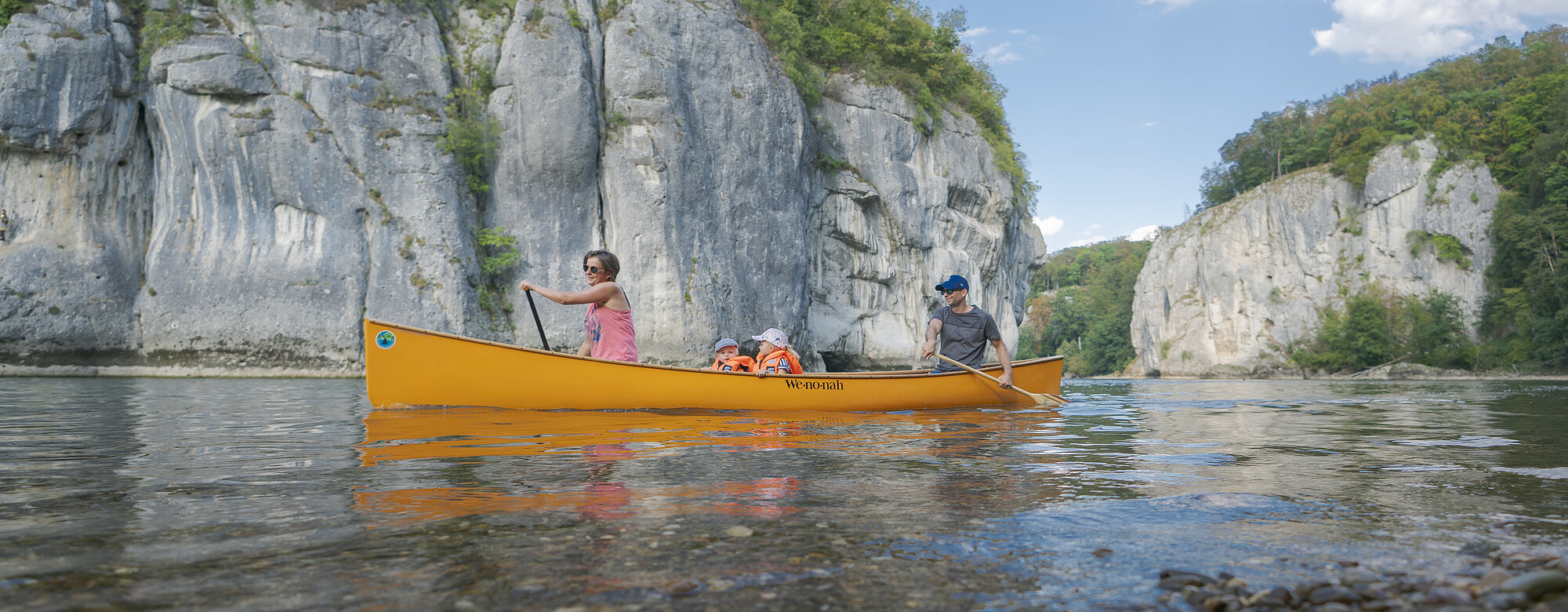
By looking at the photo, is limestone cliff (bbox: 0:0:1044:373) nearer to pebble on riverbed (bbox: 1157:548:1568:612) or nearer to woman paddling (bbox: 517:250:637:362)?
woman paddling (bbox: 517:250:637:362)

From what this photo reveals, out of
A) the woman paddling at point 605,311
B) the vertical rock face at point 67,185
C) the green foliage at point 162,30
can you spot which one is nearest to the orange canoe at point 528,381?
the woman paddling at point 605,311

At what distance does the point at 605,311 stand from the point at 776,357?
184 cm

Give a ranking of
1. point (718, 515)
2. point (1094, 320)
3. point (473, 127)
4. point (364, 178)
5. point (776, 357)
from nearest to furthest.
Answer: point (718, 515) → point (776, 357) → point (364, 178) → point (473, 127) → point (1094, 320)

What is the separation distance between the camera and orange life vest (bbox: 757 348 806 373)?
26.8ft

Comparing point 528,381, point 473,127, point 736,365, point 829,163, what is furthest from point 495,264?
point 528,381

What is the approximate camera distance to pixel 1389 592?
1683 millimetres

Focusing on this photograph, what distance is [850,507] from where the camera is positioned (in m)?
2.74

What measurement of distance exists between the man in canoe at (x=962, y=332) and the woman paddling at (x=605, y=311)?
10.9ft

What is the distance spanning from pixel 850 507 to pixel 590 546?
3.16 feet

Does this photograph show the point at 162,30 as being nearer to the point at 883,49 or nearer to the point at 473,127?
the point at 473,127

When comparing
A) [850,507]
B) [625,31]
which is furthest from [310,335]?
[850,507]

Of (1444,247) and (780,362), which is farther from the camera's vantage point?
(1444,247)

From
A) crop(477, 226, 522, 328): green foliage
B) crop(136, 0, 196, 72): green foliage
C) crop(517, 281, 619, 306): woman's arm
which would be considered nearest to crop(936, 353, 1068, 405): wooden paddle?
crop(517, 281, 619, 306): woman's arm

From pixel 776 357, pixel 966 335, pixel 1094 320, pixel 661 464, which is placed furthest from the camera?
pixel 1094 320
